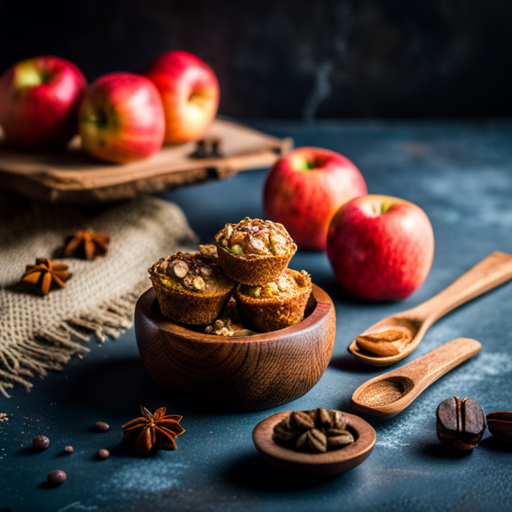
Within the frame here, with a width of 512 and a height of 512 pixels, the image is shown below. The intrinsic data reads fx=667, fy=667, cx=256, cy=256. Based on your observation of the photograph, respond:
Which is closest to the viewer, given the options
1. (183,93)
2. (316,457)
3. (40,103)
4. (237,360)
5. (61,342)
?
(316,457)

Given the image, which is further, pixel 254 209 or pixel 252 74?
pixel 252 74

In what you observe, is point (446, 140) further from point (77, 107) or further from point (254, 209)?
point (77, 107)

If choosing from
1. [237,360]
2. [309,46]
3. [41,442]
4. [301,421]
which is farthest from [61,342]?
[309,46]

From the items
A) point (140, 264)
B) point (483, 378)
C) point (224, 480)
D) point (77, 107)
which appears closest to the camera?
point (224, 480)

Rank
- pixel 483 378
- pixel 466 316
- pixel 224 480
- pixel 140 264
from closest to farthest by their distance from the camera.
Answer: pixel 224 480, pixel 483 378, pixel 466 316, pixel 140 264

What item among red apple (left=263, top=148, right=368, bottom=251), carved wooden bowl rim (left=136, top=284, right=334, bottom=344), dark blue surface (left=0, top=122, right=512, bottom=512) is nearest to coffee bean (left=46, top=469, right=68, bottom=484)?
dark blue surface (left=0, top=122, right=512, bottom=512)

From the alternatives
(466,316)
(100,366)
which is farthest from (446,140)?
(100,366)

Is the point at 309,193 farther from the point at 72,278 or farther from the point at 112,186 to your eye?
the point at 72,278
